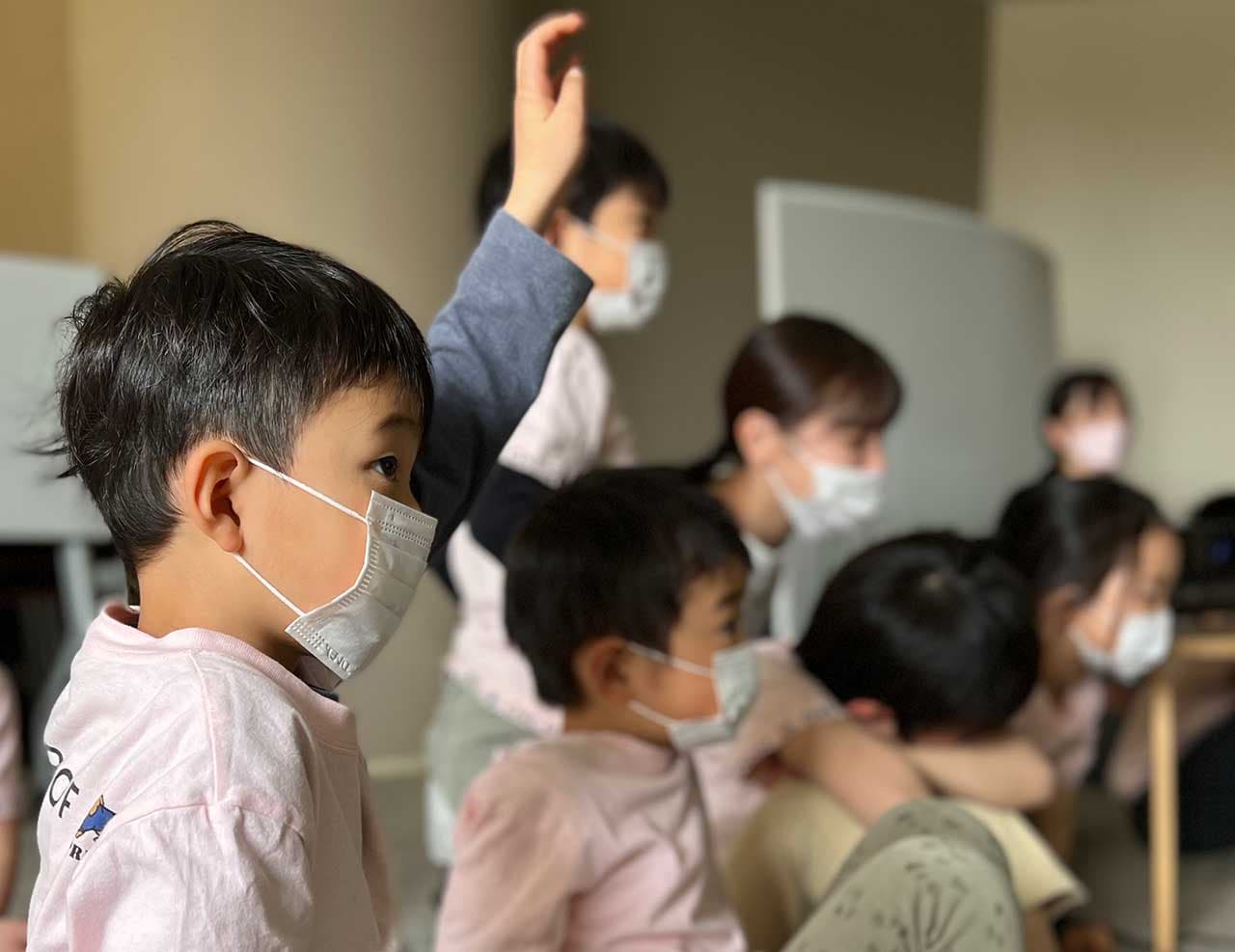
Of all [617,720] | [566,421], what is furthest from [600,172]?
[617,720]

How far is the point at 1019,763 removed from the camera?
1504 millimetres

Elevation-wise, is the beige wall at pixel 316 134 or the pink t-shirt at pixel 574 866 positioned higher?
the beige wall at pixel 316 134

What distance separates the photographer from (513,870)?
3.28 feet

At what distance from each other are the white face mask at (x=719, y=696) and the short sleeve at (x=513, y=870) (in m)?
0.18

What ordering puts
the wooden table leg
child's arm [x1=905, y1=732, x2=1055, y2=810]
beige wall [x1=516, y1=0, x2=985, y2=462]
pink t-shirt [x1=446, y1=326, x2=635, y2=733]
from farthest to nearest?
beige wall [x1=516, y1=0, x2=985, y2=462] → the wooden table leg → pink t-shirt [x1=446, y1=326, x2=635, y2=733] → child's arm [x1=905, y1=732, x2=1055, y2=810]

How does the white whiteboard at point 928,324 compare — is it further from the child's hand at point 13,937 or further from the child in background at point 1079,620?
the child's hand at point 13,937

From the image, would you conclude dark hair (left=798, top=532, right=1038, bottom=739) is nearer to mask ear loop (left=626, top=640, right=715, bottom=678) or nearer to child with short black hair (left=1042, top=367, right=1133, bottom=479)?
mask ear loop (left=626, top=640, right=715, bottom=678)

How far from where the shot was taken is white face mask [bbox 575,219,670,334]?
1.77 metres

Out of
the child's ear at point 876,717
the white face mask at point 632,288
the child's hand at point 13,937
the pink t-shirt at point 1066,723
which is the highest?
the white face mask at point 632,288

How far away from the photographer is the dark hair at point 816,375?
171 centimetres

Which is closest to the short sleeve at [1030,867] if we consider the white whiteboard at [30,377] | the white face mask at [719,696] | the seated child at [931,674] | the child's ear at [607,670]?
the seated child at [931,674]

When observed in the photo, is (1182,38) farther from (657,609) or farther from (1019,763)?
(657,609)

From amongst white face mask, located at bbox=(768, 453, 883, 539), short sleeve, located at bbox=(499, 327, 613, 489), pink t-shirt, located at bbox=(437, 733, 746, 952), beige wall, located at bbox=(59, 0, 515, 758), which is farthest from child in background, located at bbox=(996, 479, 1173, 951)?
beige wall, located at bbox=(59, 0, 515, 758)

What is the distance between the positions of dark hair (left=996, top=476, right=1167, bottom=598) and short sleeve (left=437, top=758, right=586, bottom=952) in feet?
3.64
